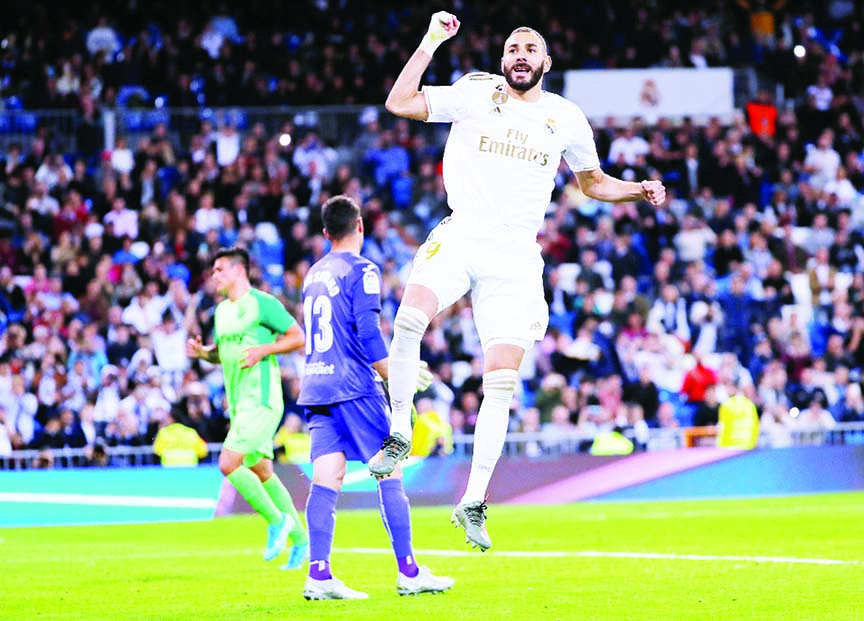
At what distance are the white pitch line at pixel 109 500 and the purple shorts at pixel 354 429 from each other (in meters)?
10.1

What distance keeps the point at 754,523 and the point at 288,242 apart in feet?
37.8

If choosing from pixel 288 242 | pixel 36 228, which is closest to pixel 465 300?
pixel 288 242

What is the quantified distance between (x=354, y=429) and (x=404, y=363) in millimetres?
963

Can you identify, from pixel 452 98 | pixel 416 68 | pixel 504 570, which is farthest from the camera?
pixel 504 570

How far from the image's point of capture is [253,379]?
12.9m

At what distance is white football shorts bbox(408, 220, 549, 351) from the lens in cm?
901

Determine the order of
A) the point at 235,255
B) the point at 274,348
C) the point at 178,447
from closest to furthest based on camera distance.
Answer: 1. the point at 274,348
2. the point at 235,255
3. the point at 178,447

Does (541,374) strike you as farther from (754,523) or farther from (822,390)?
(754,523)

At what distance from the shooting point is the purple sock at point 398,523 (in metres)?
9.57

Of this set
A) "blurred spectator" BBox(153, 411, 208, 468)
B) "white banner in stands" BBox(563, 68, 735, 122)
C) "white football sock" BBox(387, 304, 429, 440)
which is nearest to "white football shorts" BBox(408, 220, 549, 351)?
"white football sock" BBox(387, 304, 429, 440)

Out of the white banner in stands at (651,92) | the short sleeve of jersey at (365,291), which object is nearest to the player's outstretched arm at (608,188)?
the short sleeve of jersey at (365,291)

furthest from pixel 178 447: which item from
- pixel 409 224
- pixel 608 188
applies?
pixel 608 188

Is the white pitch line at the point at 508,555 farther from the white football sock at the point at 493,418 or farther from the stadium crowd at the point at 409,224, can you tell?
the stadium crowd at the point at 409,224

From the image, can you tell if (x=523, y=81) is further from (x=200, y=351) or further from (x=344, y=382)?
(x=200, y=351)
